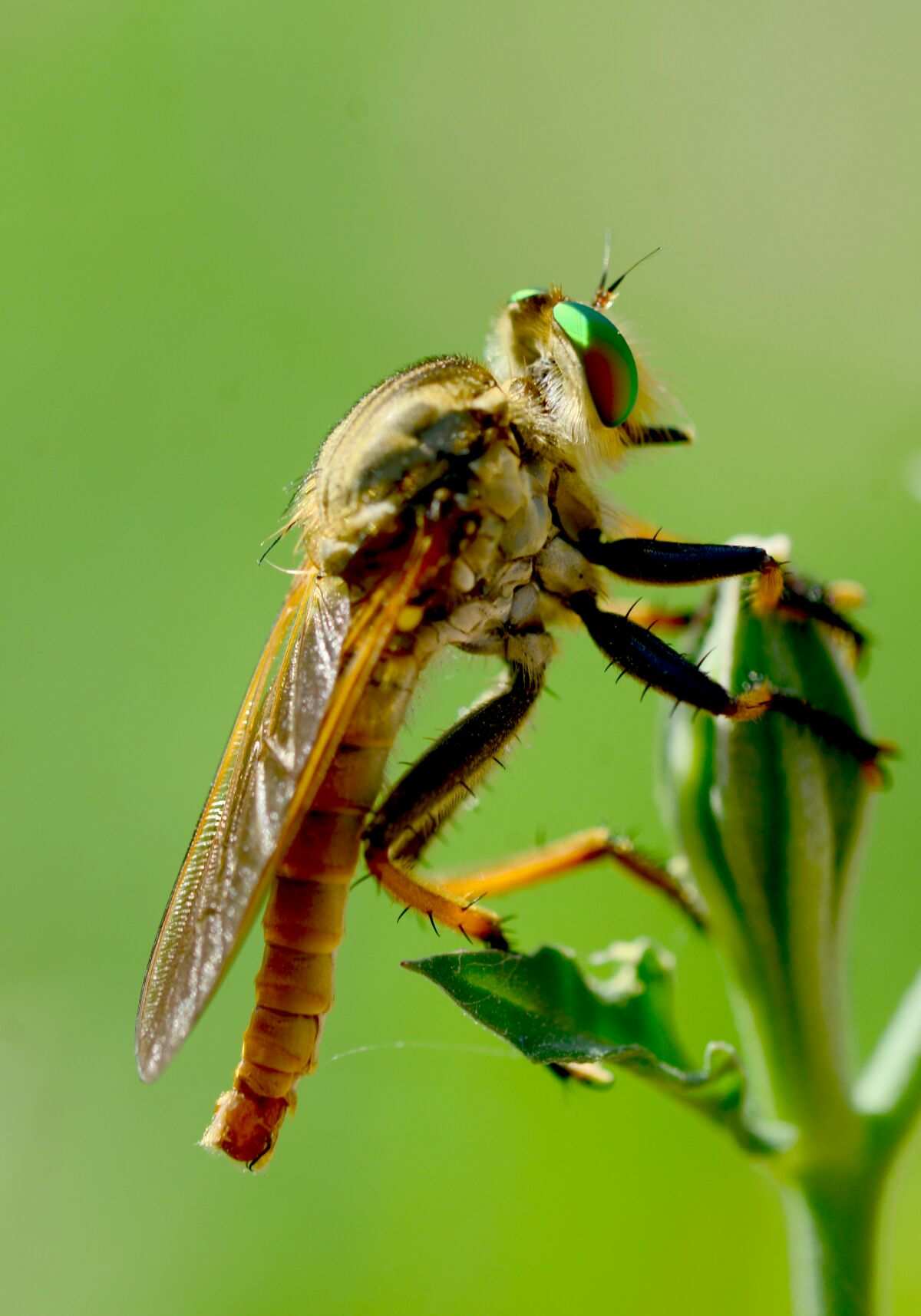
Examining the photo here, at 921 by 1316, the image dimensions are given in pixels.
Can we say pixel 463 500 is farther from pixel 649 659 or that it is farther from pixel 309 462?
pixel 309 462

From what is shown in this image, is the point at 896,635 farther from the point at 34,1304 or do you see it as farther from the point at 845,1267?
the point at 34,1304

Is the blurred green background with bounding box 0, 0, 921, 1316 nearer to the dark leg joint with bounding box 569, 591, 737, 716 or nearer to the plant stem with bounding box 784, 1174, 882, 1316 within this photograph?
the dark leg joint with bounding box 569, 591, 737, 716

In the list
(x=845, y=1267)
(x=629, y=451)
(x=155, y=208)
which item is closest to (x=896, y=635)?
(x=629, y=451)

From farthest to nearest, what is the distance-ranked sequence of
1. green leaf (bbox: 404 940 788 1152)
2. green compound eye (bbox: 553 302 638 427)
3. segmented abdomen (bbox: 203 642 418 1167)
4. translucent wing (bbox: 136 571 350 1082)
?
1. green compound eye (bbox: 553 302 638 427)
2. segmented abdomen (bbox: 203 642 418 1167)
3. translucent wing (bbox: 136 571 350 1082)
4. green leaf (bbox: 404 940 788 1152)

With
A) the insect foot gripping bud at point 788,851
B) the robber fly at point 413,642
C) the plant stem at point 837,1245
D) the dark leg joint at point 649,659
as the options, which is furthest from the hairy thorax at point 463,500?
the plant stem at point 837,1245

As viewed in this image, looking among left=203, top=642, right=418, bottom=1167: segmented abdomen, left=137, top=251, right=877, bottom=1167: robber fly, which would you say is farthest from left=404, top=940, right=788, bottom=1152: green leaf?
left=203, top=642, right=418, bottom=1167: segmented abdomen

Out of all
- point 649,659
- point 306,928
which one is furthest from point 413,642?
point 306,928
